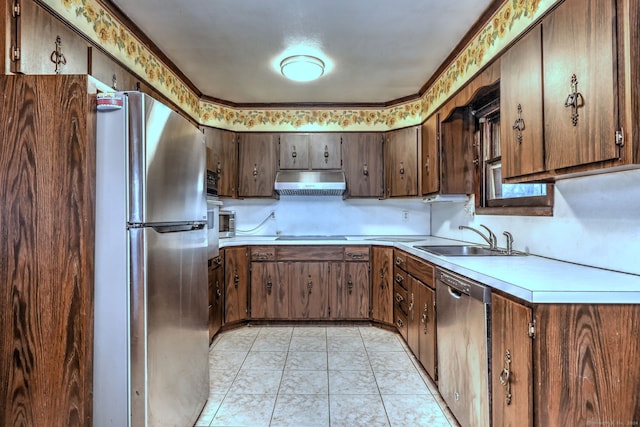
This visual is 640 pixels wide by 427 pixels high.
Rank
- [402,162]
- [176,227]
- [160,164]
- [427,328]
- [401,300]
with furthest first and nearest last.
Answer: [402,162], [401,300], [427,328], [176,227], [160,164]

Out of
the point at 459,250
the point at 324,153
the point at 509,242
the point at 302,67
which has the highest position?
the point at 302,67

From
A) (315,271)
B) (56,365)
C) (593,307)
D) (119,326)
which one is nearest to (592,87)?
(593,307)

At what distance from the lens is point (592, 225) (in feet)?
4.96

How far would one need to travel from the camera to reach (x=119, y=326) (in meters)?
1.18

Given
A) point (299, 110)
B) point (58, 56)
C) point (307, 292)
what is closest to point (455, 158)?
point (299, 110)

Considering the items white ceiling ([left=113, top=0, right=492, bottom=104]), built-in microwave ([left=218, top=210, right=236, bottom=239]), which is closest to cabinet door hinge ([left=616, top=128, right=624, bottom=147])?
white ceiling ([left=113, top=0, right=492, bottom=104])

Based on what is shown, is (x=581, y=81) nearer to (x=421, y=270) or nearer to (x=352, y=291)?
(x=421, y=270)

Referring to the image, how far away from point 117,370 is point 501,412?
4.84 ft

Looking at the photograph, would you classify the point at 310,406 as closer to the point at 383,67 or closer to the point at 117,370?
the point at 117,370

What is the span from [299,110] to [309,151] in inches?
18.5

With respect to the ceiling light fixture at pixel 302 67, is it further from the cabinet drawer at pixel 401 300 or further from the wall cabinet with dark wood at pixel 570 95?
the cabinet drawer at pixel 401 300

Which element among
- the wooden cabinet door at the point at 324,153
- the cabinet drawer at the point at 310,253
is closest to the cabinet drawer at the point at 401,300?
the cabinet drawer at the point at 310,253

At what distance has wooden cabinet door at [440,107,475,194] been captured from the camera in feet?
8.87

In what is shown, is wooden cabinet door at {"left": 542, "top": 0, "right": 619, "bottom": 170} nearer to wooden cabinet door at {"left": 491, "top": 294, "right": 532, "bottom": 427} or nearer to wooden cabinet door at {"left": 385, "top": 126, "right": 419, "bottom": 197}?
wooden cabinet door at {"left": 491, "top": 294, "right": 532, "bottom": 427}
